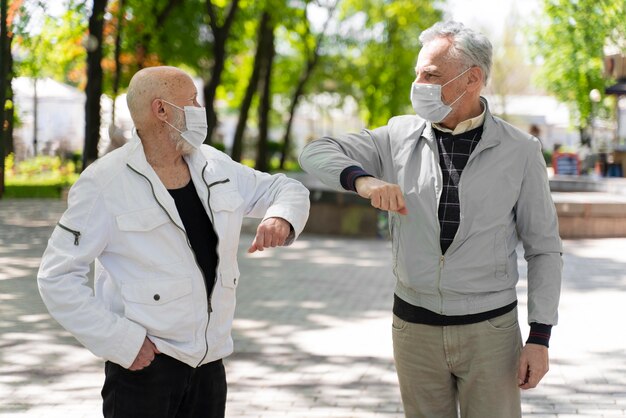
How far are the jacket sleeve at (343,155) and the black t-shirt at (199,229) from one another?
39 centimetres

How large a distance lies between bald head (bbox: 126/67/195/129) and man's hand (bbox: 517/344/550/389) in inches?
55.2

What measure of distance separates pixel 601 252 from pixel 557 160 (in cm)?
1675

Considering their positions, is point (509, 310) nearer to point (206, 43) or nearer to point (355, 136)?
point (355, 136)

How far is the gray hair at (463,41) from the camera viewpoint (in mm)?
3414

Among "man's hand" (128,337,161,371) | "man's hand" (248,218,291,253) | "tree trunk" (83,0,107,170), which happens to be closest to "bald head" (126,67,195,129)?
"man's hand" (248,218,291,253)

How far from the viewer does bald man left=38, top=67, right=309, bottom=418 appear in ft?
10.5

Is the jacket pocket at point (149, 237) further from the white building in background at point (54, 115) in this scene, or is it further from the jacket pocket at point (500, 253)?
the white building in background at point (54, 115)

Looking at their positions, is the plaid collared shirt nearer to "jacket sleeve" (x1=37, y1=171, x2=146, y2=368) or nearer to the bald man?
the bald man

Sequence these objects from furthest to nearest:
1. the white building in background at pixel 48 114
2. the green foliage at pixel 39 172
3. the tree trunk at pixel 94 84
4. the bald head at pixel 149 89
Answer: the white building in background at pixel 48 114
the green foliage at pixel 39 172
the tree trunk at pixel 94 84
the bald head at pixel 149 89

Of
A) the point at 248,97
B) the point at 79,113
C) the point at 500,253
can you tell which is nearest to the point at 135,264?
the point at 500,253

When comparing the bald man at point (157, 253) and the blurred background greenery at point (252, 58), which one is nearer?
the bald man at point (157, 253)

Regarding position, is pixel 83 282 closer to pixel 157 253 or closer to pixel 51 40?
pixel 157 253

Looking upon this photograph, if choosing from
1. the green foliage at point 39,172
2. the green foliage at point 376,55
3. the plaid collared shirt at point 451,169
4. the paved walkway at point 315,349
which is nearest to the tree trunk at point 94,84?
the paved walkway at point 315,349

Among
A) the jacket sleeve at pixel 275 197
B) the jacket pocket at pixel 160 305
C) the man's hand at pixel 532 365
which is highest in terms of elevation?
the jacket sleeve at pixel 275 197
